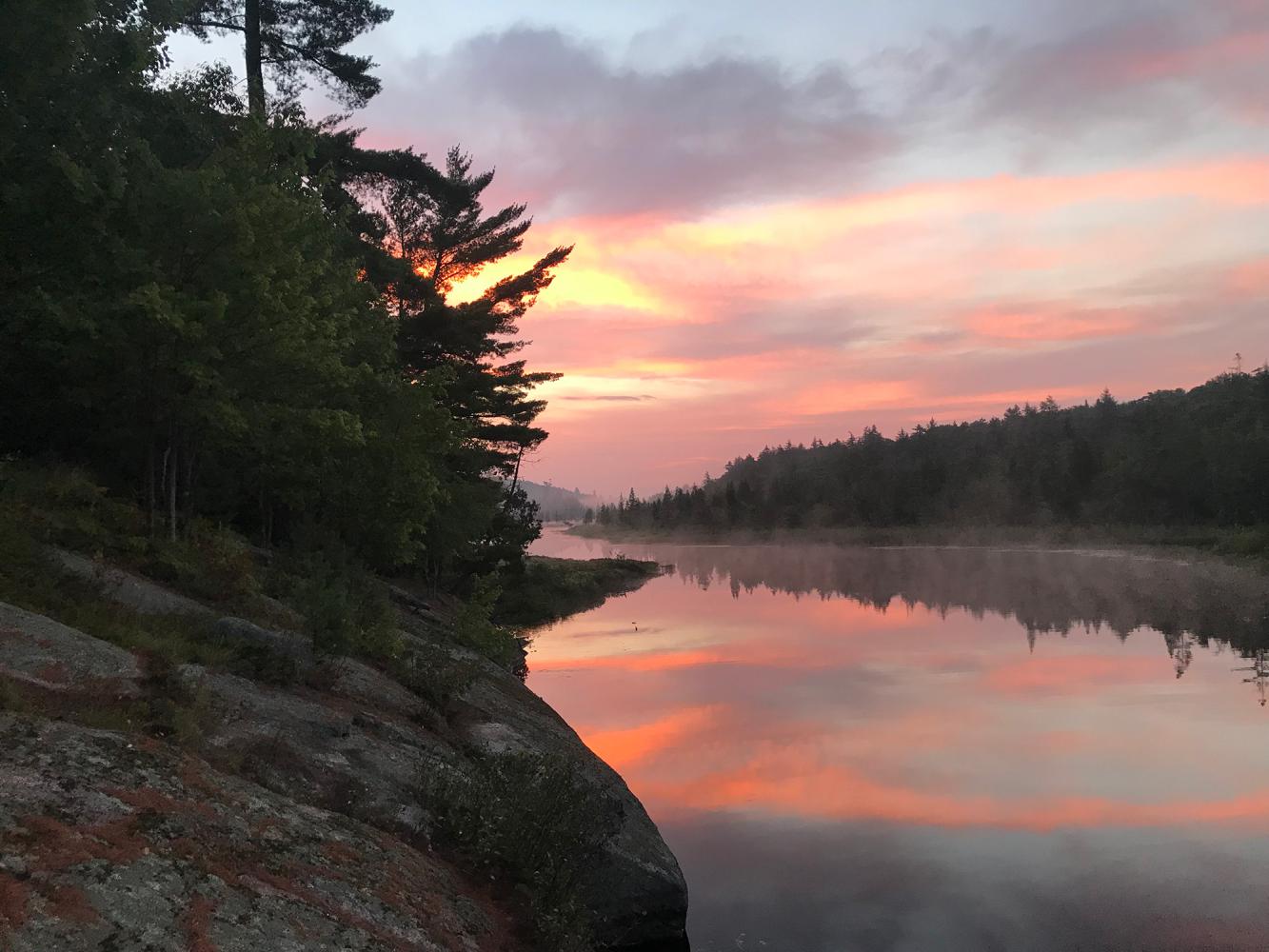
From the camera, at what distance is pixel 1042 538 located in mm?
105625

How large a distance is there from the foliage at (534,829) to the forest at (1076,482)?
86300 mm

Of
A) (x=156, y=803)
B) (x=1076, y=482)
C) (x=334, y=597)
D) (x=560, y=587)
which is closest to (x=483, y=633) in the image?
(x=334, y=597)

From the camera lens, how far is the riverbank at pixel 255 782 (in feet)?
16.8

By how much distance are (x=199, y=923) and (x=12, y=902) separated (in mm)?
1017

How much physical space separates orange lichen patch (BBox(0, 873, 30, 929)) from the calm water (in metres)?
8.77

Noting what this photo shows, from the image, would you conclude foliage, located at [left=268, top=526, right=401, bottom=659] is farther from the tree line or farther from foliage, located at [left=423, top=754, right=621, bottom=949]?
foliage, located at [left=423, top=754, right=621, bottom=949]

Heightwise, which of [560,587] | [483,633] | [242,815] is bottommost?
[560,587]

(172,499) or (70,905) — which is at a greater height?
(172,499)

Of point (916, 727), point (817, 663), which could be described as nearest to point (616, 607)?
point (817, 663)

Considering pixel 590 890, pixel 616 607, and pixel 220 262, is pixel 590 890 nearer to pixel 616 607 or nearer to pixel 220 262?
pixel 220 262

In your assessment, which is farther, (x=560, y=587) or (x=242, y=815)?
(x=560, y=587)

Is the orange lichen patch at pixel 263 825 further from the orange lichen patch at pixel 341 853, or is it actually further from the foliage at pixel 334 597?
the foliage at pixel 334 597

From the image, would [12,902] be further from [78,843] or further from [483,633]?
[483,633]

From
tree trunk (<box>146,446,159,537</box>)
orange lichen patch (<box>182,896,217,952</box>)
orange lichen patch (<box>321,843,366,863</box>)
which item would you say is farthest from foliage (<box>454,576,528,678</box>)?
orange lichen patch (<box>182,896,217,952</box>)
